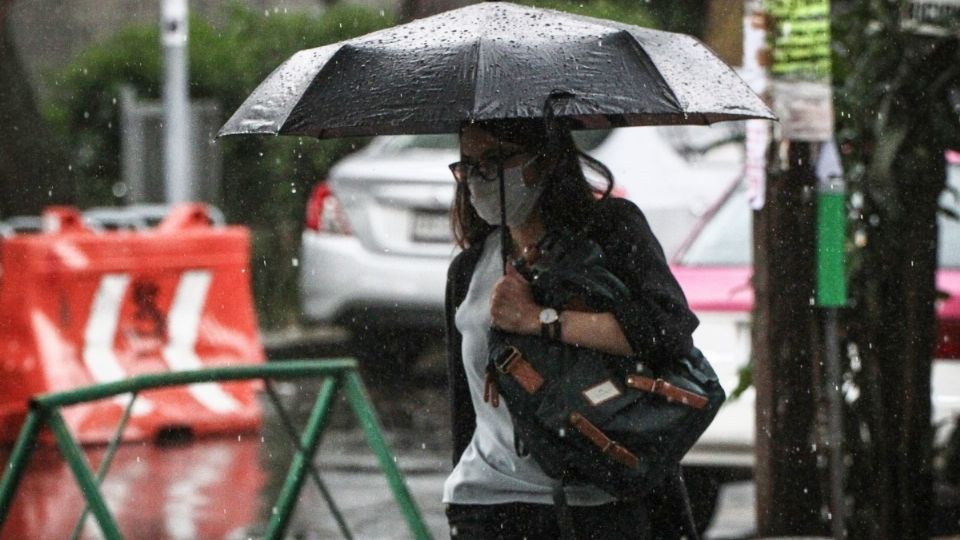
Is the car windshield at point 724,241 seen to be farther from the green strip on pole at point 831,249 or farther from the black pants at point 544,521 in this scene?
the black pants at point 544,521

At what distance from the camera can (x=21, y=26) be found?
23031 mm

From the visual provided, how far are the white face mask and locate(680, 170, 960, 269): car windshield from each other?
3.90 metres

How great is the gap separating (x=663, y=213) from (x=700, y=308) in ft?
8.06

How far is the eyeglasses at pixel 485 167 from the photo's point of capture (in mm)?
3494

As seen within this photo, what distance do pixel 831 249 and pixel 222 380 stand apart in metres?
1.95

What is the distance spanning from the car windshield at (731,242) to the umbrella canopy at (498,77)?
3.72 metres

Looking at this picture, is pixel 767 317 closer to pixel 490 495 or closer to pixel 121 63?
pixel 490 495

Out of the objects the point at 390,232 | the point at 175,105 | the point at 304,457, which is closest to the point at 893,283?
the point at 304,457

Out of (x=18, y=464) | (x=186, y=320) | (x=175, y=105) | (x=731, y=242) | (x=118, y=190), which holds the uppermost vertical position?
(x=18, y=464)

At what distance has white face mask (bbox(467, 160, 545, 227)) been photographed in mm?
3492

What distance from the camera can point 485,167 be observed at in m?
3.50

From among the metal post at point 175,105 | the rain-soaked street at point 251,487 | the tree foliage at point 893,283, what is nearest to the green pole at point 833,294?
the tree foliage at point 893,283

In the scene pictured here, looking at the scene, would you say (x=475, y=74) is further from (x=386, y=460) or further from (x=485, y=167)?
(x=386, y=460)

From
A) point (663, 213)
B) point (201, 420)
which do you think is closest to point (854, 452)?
point (663, 213)
